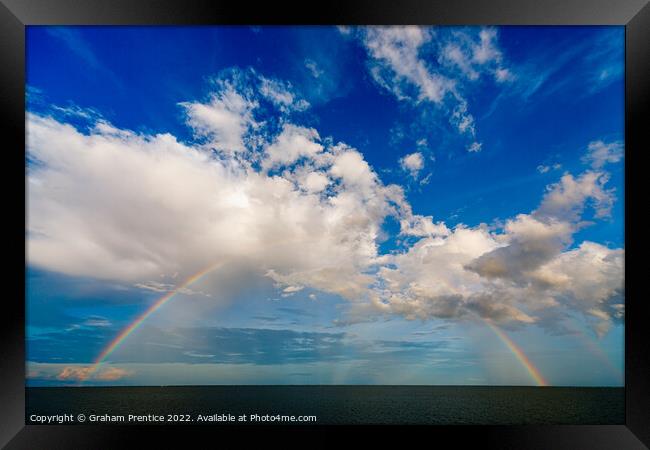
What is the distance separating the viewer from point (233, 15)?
12.3 feet

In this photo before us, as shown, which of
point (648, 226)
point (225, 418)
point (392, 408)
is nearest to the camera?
point (648, 226)

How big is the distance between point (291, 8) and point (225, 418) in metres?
4.15

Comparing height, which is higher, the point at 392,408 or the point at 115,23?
the point at 115,23

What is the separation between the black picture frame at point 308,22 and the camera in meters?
3.71

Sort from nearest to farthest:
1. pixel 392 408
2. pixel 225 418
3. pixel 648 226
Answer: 1. pixel 648 226
2. pixel 225 418
3. pixel 392 408

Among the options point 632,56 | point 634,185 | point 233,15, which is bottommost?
point 634,185

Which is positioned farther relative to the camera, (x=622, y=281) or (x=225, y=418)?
(x=225, y=418)

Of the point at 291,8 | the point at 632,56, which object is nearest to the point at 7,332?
the point at 291,8

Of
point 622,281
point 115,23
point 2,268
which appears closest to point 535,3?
point 622,281

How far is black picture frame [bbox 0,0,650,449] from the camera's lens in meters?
3.71

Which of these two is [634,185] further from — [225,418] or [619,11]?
[225,418]

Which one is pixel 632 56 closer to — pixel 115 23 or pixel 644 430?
pixel 644 430

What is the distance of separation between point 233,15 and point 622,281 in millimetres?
4533

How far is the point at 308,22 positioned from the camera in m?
3.82
